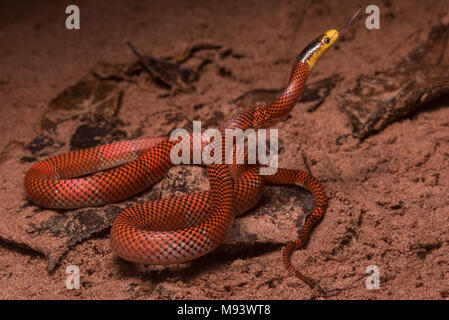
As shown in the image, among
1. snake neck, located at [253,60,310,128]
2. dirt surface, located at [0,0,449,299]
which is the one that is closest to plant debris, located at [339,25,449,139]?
dirt surface, located at [0,0,449,299]

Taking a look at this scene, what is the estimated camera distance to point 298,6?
9.40 metres

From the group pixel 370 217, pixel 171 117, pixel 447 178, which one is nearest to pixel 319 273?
pixel 370 217

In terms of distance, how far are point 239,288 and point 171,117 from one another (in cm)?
357

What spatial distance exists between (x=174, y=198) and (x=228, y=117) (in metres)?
2.26

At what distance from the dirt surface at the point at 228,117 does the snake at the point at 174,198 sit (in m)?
0.16

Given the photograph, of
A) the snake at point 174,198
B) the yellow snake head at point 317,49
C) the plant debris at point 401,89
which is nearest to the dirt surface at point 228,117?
the plant debris at point 401,89

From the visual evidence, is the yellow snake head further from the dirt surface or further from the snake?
the dirt surface

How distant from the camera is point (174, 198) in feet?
16.9

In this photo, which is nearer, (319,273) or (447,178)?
(319,273)

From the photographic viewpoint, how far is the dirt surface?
444 cm

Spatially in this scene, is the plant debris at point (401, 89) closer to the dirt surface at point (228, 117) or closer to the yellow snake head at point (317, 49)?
the dirt surface at point (228, 117)

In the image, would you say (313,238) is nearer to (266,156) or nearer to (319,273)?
(319,273)
